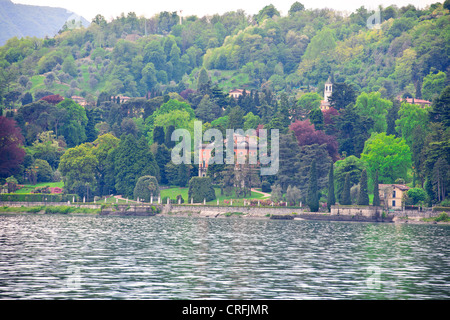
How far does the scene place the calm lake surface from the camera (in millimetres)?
37188

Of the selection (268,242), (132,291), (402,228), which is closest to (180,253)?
(268,242)

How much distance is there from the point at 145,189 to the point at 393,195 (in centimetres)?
3441

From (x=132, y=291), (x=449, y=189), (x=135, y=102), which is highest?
(x=135, y=102)

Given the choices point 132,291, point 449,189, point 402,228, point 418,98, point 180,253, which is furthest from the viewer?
point 418,98

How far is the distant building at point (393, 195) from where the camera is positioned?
103 metres

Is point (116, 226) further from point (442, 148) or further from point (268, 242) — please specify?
point (442, 148)

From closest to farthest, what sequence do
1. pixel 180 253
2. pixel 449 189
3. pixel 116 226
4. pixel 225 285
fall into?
pixel 225 285, pixel 180 253, pixel 116 226, pixel 449 189

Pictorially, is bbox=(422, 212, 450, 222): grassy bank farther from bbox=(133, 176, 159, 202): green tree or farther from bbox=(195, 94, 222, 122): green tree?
bbox=(195, 94, 222, 122): green tree

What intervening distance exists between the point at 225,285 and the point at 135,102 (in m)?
130

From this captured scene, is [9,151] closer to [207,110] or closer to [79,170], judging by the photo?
[79,170]

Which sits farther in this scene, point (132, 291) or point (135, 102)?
point (135, 102)

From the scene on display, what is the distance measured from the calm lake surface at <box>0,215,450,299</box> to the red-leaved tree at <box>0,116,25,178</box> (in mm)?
43934

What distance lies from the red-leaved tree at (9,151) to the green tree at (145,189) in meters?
22.7

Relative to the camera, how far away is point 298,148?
380 ft
